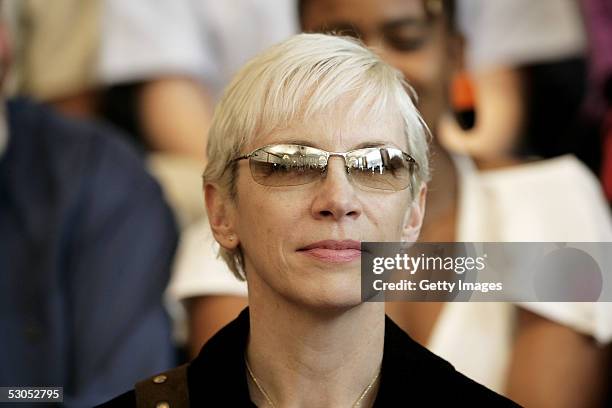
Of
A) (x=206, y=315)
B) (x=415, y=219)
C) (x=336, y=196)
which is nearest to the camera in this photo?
(x=336, y=196)

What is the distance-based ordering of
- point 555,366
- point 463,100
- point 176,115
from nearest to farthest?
1. point 555,366
2. point 463,100
3. point 176,115

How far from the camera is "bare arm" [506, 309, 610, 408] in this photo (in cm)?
133

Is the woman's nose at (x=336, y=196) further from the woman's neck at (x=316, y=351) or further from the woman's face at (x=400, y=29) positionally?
the woman's face at (x=400, y=29)

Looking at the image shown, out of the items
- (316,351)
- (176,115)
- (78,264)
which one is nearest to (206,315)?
→ (78,264)

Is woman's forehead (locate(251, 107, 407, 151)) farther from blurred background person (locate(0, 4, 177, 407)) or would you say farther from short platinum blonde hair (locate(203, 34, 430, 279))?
blurred background person (locate(0, 4, 177, 407))

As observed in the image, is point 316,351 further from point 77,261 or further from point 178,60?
point 178,60

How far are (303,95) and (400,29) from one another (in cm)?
55

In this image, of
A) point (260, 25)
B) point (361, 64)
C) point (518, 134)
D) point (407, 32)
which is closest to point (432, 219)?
point (361, 64)

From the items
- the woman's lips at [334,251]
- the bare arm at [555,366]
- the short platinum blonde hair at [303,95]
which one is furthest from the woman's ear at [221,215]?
the bare arm at [555,366]

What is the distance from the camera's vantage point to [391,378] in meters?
1.13

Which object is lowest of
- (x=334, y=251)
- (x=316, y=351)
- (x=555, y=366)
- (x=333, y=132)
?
(x=555, y=366)

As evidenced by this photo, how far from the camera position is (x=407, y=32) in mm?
1589

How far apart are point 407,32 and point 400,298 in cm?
52

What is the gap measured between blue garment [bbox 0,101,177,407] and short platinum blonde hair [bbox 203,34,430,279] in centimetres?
57
